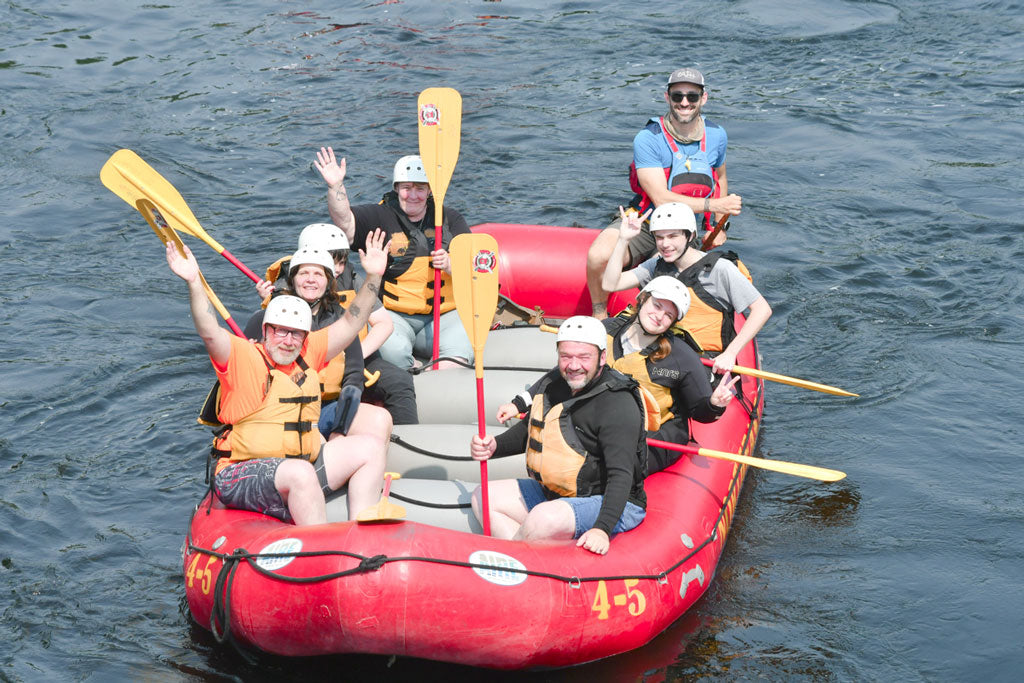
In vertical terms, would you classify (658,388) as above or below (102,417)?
above

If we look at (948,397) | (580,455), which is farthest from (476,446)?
(948,397)

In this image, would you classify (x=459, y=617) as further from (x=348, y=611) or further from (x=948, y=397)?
(x=948, y=397)

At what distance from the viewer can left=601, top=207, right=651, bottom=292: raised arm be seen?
555 centimetres

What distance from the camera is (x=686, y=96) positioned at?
6223mm

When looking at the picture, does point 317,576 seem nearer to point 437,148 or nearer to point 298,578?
point 298,578

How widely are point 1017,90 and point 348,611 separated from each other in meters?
10.5

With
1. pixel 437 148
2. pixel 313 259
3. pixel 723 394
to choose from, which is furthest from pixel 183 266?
pixel 723 394

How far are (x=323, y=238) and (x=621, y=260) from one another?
1.54m

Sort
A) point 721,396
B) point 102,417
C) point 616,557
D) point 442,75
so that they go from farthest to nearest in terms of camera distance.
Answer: point 442,75 < point 102,417 < point 721,396 < point 616,557

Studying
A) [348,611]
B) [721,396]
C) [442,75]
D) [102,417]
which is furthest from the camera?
[442,75]

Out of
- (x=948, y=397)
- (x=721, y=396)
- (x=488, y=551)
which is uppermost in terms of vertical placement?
(x=721, y=396)

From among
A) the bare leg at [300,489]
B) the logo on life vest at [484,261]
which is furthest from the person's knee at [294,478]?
the logo on life vest at [484,261]

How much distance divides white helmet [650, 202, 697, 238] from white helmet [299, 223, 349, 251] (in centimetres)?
146

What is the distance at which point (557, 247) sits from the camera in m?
6.81
